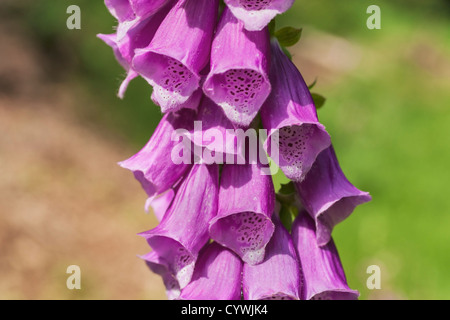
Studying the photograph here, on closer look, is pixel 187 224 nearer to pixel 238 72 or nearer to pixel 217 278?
pixel 217 278

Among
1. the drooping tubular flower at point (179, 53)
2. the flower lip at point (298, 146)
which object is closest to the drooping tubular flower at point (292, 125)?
the flower lip at point (298, 146)

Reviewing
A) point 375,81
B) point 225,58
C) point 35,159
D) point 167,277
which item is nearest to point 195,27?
point 225,58

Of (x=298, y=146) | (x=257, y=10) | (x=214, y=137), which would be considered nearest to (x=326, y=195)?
(x=298, y=146)

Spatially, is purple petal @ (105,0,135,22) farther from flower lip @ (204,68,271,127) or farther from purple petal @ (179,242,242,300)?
purple petal @ (179,242,242,300)

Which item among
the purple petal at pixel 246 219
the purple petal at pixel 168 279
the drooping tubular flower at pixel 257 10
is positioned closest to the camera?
the drooping tubular flower at pixel 257 10

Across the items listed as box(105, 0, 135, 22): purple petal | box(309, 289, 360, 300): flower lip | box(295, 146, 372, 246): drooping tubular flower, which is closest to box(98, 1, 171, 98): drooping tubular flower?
box(105, 0, 135, 22): purple petal

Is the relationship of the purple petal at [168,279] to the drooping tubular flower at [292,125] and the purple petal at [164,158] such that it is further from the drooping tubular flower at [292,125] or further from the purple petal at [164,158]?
the drooping tubular flower at [292,125]
